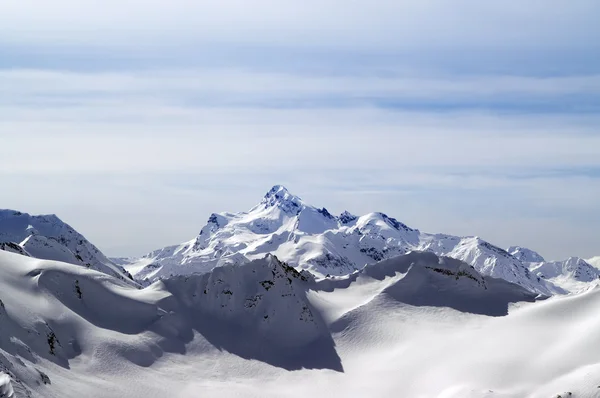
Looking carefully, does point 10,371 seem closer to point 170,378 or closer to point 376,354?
point 170,378

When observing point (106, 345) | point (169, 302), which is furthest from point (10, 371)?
point (169, 302)

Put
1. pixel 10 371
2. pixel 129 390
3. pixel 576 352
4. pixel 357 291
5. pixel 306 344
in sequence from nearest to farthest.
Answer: pixel 10 371 < pixel 129 390 < pixel 576 352 < pixel 306 344 < pixel 357 291

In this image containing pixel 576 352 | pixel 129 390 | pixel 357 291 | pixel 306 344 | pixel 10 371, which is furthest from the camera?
pixel 357 291

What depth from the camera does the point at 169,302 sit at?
127m

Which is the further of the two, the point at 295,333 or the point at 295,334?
the point at 295,333

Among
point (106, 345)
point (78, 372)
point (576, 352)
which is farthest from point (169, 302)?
point (576, 352)

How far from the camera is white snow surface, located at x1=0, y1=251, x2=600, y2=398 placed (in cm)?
10025

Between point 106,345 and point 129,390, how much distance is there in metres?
13.5

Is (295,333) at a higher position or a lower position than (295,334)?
higher

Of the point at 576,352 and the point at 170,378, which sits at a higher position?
the point at 576,352

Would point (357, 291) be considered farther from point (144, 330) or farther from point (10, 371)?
point (10, 371)

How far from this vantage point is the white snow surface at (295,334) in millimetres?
100250

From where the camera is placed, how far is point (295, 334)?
12669cm

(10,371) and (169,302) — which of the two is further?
(169,302)
